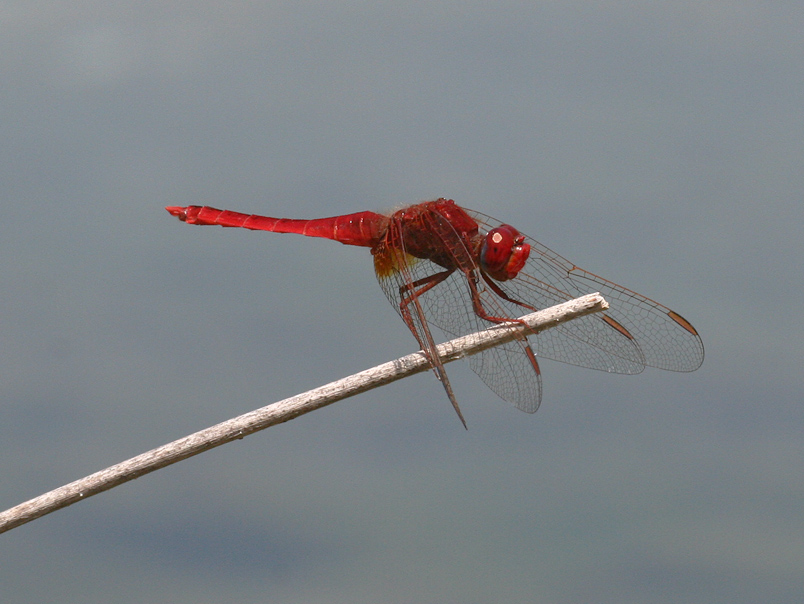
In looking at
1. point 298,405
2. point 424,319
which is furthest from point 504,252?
point 298,405

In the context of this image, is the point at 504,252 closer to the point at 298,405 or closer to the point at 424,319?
the point at 424,319

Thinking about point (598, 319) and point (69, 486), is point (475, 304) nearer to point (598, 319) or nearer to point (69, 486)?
point (598, 319)

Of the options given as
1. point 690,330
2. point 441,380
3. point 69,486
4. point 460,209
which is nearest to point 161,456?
point 69,486

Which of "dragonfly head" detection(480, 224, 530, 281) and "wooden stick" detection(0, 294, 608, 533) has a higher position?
"dragonfly head" detection(480, 224, 530, 281)

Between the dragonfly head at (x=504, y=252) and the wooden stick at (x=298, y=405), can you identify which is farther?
the dragonfly head at (x=504, y=252)

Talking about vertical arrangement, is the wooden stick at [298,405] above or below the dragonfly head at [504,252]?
below

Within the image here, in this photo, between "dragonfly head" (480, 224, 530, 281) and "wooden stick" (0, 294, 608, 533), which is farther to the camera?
"dragonfly head" (480, 224, 530, 281)
